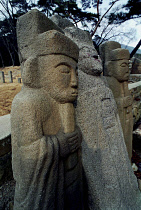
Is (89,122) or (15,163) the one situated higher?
(89,122)

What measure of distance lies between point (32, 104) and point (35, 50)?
0.38 metres

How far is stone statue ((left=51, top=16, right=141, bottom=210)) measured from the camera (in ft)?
4.42

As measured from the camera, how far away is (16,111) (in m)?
0.96

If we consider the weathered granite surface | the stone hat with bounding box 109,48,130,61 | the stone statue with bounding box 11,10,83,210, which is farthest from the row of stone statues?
the stone hat with bounding box 109,48,130,61

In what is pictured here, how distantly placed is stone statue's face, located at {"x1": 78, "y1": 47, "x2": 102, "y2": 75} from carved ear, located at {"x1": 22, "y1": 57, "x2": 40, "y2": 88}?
2.12 ft

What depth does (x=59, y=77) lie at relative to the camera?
1013 mm

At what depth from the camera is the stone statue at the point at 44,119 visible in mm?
920

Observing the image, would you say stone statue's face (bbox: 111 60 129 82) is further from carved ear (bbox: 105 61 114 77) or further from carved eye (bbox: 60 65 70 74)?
carved eye (bbox: 60 65 70 74)

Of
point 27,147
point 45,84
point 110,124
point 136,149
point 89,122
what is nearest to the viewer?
point 27,147

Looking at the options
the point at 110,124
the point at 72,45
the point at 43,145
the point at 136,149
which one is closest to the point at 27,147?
the point at 43,145

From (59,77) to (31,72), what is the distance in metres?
0.19

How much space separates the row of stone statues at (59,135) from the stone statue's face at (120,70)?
1024mm

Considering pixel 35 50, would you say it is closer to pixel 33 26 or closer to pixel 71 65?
pixel 33 26

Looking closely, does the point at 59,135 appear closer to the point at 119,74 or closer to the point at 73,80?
the point at 73,80
